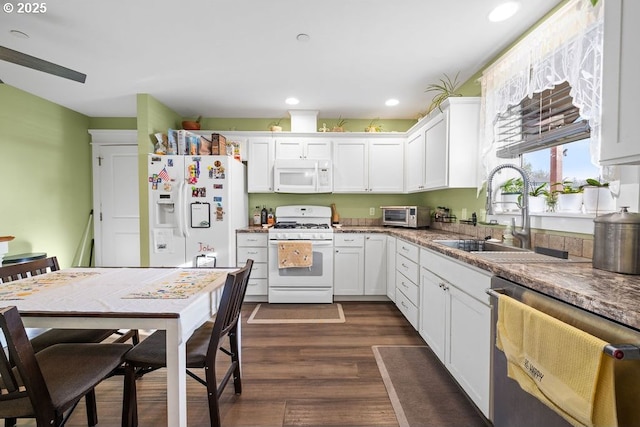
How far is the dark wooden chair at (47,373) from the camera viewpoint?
3.09ft

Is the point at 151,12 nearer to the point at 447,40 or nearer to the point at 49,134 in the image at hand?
the point at 447,40

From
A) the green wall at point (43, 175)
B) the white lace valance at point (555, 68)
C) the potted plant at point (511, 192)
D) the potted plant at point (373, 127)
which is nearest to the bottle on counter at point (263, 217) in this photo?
the potted plant at point (373, 127)

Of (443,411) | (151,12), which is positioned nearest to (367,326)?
(443,411)

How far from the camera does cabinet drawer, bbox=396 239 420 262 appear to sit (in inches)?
94.7

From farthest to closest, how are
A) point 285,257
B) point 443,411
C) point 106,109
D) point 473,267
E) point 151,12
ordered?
1. point 106,109
2. point 285,257
3. point 151,12
4. point 443,411
5. point 473,267

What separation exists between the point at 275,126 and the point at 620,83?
10.8 feet

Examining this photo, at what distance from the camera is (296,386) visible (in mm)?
1816

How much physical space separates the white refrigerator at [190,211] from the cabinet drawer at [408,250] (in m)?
1.92

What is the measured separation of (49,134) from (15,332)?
374 centimetres

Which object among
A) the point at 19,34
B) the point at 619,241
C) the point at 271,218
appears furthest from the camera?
the point at 271,218

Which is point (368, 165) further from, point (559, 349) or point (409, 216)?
point (559, 349)

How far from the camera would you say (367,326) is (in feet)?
8.89

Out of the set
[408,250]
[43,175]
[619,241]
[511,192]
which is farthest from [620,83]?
[43,175]

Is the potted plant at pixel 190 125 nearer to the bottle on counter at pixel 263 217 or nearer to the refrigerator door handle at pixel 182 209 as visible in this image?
the refrigerator door handle at pixel 182 209
